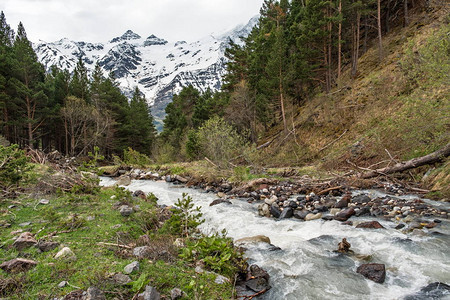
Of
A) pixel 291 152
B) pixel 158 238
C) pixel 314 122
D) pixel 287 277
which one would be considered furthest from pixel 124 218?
pixel 314 122

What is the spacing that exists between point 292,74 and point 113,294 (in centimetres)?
2712

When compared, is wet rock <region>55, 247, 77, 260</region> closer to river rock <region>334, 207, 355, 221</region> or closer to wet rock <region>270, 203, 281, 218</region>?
wet rock <region>270, 203, 281, 218</region>

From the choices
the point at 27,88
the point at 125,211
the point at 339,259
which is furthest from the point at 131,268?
the point at 27,88

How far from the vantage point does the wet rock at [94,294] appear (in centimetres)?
284

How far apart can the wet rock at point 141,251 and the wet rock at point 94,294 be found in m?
1.15

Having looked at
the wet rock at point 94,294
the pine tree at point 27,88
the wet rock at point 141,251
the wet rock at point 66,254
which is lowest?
the wet rock at point 141,251

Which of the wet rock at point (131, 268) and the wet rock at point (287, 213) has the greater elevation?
the wet rock at point (131, 268)

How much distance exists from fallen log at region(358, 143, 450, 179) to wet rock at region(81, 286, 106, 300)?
40.3ft

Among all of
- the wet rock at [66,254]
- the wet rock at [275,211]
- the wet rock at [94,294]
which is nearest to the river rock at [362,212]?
the wet rock at [275,211]

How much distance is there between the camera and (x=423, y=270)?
4.75 m

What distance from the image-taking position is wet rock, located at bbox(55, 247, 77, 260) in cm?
386

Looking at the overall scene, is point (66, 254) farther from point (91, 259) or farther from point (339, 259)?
point (339, 259)

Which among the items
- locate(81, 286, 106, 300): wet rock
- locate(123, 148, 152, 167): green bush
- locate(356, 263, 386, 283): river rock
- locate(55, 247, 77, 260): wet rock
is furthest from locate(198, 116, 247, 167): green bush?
locate(81, 286, 106, 300): wet rock

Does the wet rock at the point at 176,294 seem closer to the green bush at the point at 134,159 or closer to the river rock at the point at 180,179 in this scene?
the river rock at the point at 180,179
